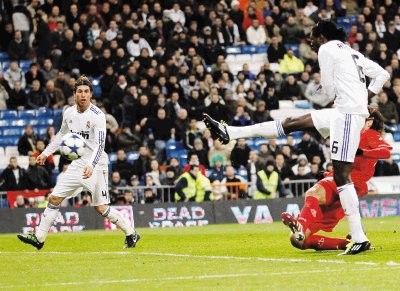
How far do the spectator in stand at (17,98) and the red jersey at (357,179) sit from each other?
17.1 metres

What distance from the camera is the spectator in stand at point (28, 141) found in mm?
28312

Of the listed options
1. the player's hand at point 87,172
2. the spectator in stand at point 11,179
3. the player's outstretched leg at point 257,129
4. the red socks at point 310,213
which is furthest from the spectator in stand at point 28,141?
the red socks at point 310,213

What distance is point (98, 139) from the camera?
16062 mm

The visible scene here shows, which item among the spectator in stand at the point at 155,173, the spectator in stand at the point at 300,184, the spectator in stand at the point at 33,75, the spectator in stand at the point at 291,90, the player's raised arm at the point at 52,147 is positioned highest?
the spectator in stand at the point at 33,75

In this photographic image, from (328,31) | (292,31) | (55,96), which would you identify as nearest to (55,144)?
(328,31)

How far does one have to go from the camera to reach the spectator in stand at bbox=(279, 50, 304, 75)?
112 feet

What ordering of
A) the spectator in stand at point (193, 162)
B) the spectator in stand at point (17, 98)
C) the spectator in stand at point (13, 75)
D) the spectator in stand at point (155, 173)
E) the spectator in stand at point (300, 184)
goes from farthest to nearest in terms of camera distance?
the spectator in stand at point (13, 75) → the spectator in stand at point (17, 98) → the spectator in stand at point (300, 184) → the spectator in stand at point (155, 173) → the spectator in stand at point (193, 162)

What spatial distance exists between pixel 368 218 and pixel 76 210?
24.3 feet

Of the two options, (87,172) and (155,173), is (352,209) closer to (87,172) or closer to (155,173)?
(87,172)

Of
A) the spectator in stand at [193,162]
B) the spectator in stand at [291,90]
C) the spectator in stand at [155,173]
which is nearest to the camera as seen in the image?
the spectator in stand at [193,162]

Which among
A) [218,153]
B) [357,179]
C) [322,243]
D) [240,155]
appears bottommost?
[240,155]

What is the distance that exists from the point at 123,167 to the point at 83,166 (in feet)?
38.1

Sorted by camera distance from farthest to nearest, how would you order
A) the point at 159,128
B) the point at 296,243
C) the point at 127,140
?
the point at 159,128 → the point at 127,140 → the point at 296,243

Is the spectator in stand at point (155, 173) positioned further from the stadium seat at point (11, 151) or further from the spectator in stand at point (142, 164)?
the stadium seat at point (11, 151)
